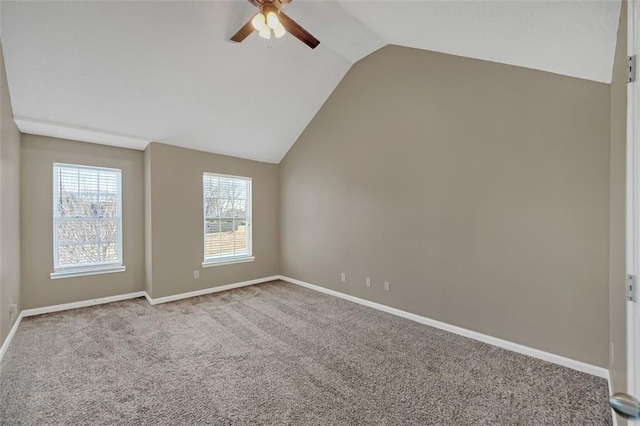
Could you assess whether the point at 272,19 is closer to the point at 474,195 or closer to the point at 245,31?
the point at 245,31

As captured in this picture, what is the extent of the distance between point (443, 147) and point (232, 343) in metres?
3.24

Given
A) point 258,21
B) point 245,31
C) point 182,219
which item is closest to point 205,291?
point 182,219

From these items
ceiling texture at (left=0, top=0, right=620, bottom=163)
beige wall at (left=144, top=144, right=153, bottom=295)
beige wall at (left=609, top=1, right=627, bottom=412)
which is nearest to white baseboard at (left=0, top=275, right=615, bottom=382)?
beige wall at (left=144, top=144, right=153, bottom=295)

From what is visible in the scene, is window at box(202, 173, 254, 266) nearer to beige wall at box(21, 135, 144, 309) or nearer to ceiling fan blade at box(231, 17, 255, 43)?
beige wall at box(21, 135, 144, 309)

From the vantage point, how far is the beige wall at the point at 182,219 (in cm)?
432

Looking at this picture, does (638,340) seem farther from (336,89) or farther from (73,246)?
(73,246)

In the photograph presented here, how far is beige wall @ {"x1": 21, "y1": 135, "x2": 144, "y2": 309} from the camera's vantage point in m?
3.73

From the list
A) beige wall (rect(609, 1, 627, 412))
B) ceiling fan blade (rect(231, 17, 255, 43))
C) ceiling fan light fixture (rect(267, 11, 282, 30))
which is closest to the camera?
beige wall (rect(609, 1, 627, 412))

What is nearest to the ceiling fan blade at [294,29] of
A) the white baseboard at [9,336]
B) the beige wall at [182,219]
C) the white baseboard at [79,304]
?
the beige wall at [182,219]

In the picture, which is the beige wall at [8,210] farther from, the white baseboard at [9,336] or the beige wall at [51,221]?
the beige wall at [51,221]

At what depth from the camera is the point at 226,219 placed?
5.22 m

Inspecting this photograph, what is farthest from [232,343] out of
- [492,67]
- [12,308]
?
[492,67]

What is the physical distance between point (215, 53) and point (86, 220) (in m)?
3.12

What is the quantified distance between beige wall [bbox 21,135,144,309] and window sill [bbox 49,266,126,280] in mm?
50
